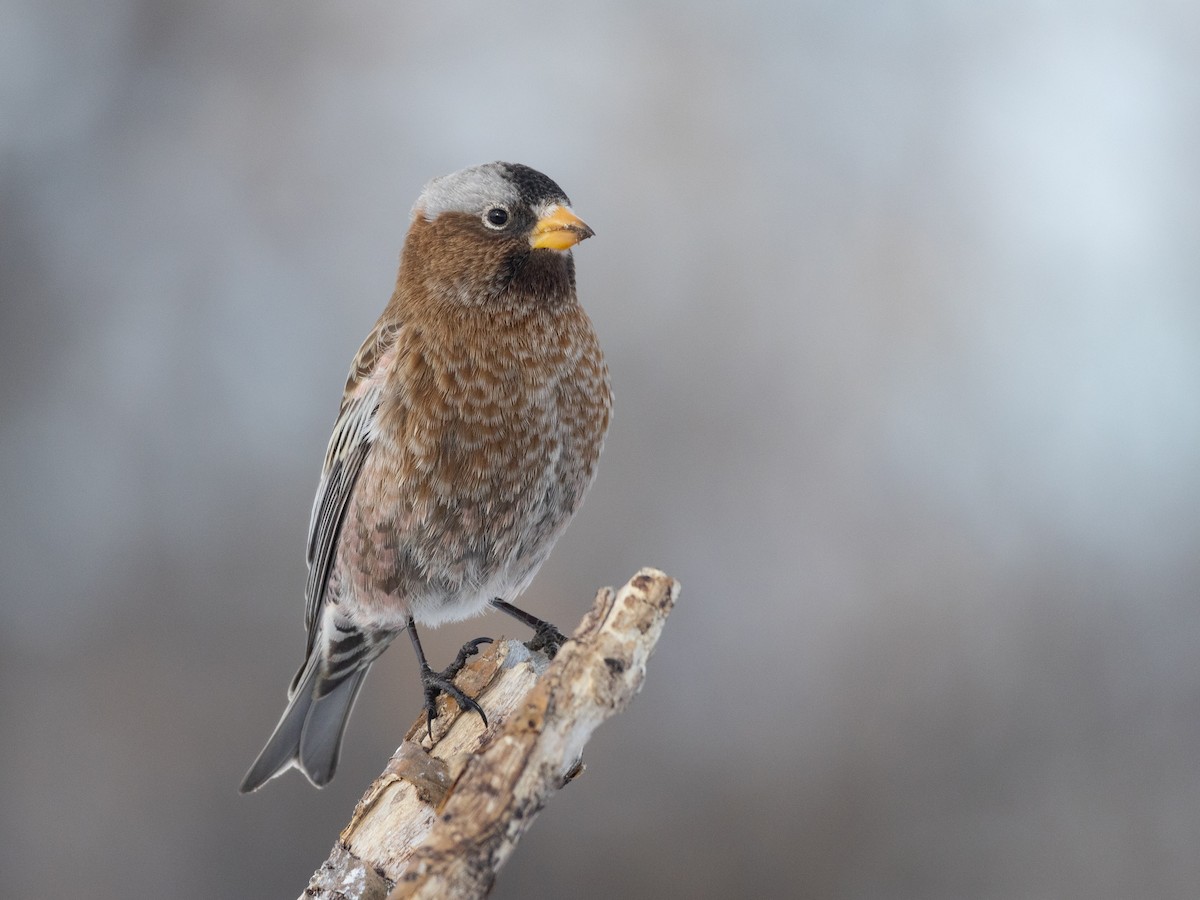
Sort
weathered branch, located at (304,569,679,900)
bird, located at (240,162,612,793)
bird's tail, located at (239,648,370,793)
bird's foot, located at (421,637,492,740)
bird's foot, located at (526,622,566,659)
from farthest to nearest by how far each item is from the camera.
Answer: bird's tail, located at (239,648,370,793) → bird's foot, located at (526,622,566,659) → bird, located at (240,162,612,793) → bird's foot, located at (421,637,492,740) → weathered branch, located at (304,569,679,900)

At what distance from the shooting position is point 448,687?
297cm

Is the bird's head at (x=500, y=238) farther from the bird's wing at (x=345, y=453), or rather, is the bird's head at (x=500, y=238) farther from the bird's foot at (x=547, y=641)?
the bird's foot at (x=547, y=641)

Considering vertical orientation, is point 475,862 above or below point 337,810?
above

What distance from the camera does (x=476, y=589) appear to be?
10.7 feet

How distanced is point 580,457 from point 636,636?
1229mm

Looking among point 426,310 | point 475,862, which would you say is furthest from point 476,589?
point 475,862

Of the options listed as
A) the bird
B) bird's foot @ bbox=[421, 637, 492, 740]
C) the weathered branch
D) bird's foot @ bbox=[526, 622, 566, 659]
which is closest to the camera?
the weathered branch

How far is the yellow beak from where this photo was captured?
297 centimetres

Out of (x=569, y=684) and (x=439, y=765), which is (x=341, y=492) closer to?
(x=439, y=765)

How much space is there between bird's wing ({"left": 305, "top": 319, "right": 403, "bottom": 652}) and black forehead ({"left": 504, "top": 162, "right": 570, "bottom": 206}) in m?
0.54

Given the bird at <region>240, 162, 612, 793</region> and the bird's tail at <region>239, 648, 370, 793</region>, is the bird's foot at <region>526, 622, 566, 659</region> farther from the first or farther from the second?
the bird's tail at <region>239, 648, 370, 793</region>

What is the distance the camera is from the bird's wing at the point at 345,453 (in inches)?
127

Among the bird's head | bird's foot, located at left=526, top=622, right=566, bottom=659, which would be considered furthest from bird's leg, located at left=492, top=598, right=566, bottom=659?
the bird's head

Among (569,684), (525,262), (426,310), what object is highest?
(525,262)
